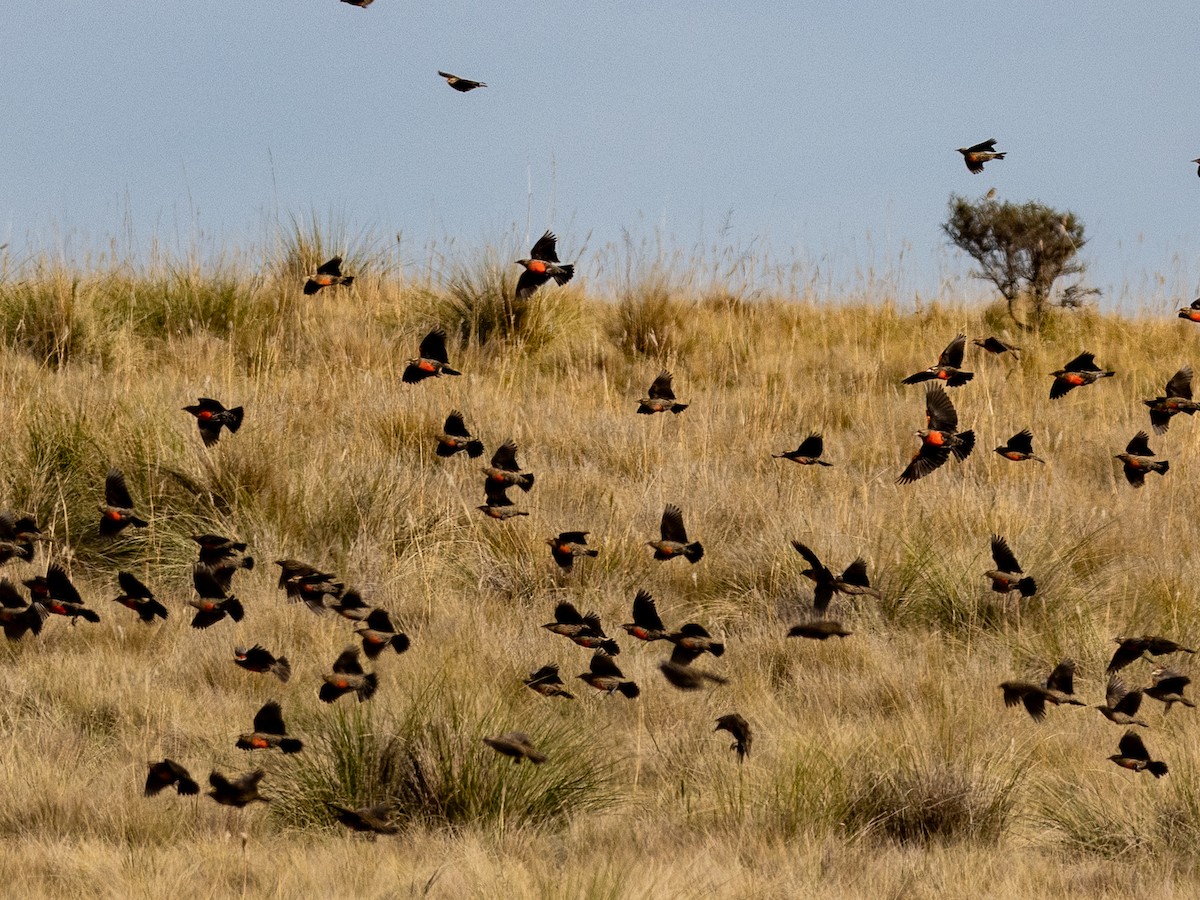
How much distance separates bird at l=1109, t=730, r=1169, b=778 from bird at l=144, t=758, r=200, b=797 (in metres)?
2.58

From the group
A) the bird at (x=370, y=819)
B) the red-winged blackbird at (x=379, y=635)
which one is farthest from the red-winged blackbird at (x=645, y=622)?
the bird at (x=370, y=819)

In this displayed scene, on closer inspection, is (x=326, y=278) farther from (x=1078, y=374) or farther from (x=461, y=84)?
(x=1078, y=374)

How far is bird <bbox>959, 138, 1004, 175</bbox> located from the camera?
550cm

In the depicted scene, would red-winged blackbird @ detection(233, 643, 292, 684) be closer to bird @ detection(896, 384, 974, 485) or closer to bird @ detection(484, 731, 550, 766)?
bird @ detection(484, 731, 550, 766)

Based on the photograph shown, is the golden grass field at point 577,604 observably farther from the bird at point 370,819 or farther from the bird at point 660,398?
the bird at point 660,398

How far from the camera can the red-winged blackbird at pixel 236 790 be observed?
374 centimetres

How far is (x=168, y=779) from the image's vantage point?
12.8ft

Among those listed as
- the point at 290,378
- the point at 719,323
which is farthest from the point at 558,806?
the point at 719,323

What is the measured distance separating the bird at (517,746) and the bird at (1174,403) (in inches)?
110

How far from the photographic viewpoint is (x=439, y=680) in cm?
461

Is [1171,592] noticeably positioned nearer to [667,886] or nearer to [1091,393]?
[667,886]

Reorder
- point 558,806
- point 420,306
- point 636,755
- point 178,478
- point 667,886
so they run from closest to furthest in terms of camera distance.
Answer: point 667,886
point 558,806
point 636,755
point 178,478
point 420,306

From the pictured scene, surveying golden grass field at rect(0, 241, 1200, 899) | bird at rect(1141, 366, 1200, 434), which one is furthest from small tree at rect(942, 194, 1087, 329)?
bird at rect(1141, 366, 1200, 434)

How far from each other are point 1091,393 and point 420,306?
17.5 ft
